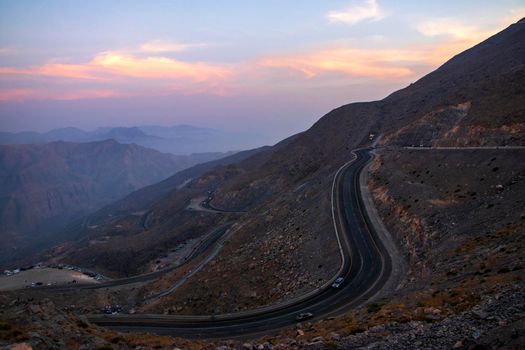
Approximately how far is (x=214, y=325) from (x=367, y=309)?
2067 centimetres

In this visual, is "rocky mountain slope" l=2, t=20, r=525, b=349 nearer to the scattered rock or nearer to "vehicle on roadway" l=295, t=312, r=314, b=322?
the scattered rock

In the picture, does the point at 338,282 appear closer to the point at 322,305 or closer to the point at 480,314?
the point at 322,305

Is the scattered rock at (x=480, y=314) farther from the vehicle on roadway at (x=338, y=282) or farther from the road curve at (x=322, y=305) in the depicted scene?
the vehicle on roadway at (x=338, y=282)

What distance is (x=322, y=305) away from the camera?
3597cm

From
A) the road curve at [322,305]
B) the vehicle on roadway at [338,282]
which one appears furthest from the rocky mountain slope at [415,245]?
the vehicle on roadway at [338,282]

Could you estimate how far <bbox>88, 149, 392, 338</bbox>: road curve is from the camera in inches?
1403

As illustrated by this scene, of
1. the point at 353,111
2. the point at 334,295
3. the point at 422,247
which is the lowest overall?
the point at 334,295

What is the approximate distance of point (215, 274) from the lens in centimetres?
5597

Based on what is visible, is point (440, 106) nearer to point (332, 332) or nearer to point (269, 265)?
point (269, 265)

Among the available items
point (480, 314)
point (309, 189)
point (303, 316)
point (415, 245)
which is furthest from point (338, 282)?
point (309, 189)

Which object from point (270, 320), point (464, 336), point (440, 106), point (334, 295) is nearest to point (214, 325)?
point (270, 320)

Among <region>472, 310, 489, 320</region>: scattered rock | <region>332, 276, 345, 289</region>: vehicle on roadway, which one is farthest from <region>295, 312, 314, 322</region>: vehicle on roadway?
<region>472, 310, 489, 320</region>: scattered rock

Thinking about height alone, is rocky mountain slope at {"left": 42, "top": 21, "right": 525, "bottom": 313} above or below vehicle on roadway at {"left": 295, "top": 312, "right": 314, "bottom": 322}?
above

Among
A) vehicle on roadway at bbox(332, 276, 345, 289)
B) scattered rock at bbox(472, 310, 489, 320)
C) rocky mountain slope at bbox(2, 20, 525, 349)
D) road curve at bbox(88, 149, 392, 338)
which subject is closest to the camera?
scattered rock at bbox(472, 310, 489, 320)
